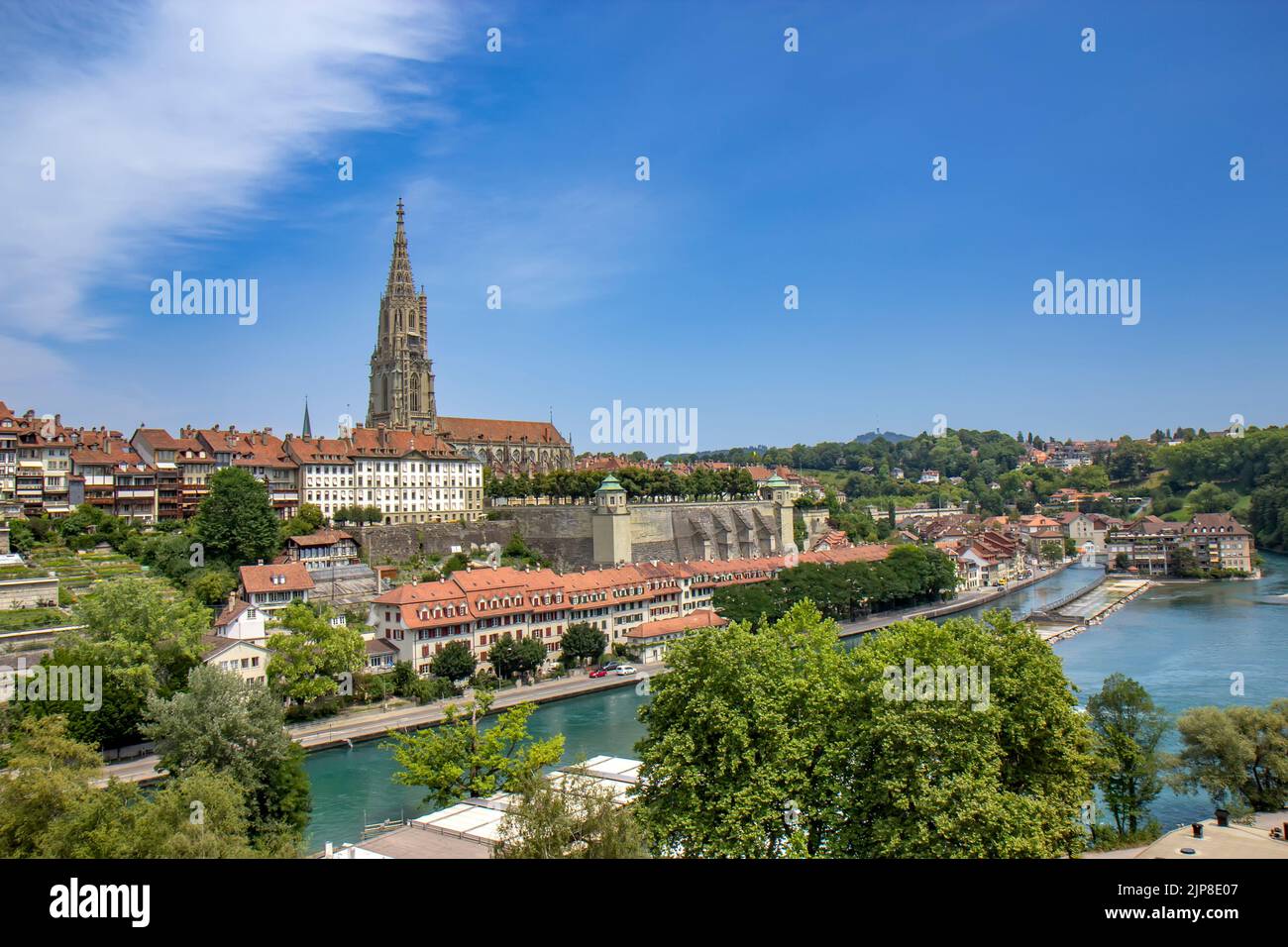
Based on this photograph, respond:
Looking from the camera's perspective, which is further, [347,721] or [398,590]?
[398,590]

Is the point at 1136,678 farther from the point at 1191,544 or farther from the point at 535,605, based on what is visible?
the point at 1191,544

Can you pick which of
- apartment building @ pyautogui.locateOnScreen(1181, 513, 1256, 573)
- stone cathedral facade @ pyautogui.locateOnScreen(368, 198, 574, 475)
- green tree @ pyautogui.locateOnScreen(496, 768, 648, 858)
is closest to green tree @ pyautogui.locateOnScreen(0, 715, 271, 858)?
green tree @ pyautogui.locateOnScreen(496, 768, 648, 858)

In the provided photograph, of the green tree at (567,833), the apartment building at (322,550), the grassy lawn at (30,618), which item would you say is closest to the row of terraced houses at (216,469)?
the apartment building at (322,550)

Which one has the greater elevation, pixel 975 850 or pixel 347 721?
pixel 975 850

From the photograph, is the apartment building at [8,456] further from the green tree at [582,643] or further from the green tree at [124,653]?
the green tree at [582,643]

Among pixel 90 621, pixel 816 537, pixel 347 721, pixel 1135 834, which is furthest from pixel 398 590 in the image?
pixel 816 537

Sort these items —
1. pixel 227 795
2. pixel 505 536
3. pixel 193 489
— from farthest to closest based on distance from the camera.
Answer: pixel 505 536, pixel 193 489, pixel 227 795

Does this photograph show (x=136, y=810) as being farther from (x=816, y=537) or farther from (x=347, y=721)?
(x=816, y=537)

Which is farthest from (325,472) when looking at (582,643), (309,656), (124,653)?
(124,653)
